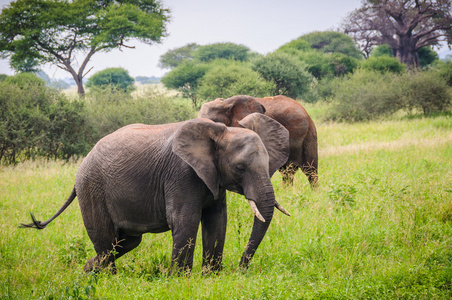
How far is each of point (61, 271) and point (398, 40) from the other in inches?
1773

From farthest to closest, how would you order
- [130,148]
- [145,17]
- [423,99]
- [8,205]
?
[145,17]
[423,99]
[8,205]
[130,148]

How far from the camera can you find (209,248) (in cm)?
482

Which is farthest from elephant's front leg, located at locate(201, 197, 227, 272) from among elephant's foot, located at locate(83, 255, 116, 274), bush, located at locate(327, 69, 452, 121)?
bush, located at locate(327, 69, 452, 121)

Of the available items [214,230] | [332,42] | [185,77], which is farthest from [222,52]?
[214,230]

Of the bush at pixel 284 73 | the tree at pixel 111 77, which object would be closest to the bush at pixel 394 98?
the bush at pixel 284 73

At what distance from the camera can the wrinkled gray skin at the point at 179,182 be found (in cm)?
425

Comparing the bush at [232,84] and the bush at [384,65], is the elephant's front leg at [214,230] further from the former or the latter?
the bush at [384,65]

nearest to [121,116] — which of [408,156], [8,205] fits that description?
[8,205]

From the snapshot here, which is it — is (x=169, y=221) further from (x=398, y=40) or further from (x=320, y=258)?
(x=398, y=40)

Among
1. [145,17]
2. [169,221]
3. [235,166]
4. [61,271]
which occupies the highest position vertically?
[145,17]

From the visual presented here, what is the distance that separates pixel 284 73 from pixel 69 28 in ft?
44.5

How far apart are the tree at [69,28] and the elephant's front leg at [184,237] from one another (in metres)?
22.8

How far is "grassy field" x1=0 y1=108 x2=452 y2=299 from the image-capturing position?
14.1 ft

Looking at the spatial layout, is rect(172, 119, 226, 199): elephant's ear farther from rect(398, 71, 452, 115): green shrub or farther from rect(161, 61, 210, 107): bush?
rect(161, 61, 210, 107): bush
